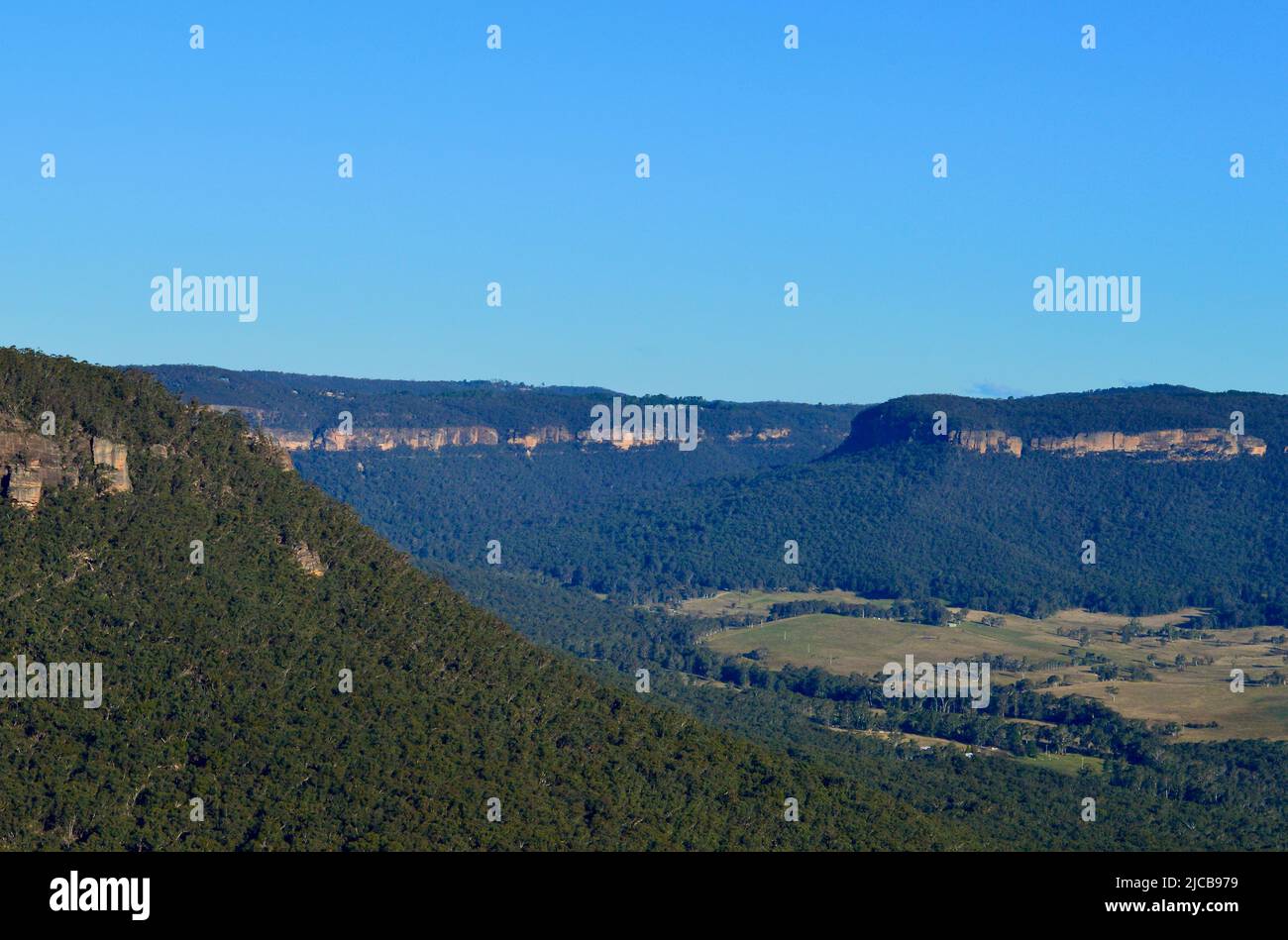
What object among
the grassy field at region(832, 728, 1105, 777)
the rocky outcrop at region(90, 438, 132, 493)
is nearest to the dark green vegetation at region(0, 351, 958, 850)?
the rocky outcrop at region(90, 438, 132, 493)

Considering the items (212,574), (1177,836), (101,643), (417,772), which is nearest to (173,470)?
(212,574)

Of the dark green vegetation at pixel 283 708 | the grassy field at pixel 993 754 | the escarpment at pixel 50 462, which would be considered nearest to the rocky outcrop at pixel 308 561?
the dark green vegetation at pixel 283 708

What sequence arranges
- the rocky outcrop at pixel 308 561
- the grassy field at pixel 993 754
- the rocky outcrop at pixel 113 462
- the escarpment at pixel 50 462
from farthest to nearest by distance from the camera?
the grassy field at pixel 993 754 → the rocky outcrop at pixel 308 561 → the rocky outcrop at pixel 113 462 → the escarpment at pixel 50 462

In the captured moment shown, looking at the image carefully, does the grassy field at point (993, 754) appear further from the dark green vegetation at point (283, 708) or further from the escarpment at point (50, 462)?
the escarpment at point (50, 462)

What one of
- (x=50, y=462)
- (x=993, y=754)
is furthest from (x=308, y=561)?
(x=993, y=754)

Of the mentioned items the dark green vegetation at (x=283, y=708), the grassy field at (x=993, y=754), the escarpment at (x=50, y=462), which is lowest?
the grassy field at (x=993, y=754)

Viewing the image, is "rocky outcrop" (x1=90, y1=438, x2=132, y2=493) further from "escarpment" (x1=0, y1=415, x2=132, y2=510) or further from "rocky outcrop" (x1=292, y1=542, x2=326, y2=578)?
"rocky outcrop" (x1=292, y1=542, x2=326, y2=578)

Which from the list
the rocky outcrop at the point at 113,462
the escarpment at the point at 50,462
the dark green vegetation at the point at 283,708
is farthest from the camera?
the rocky outcrop at the point at 113,462
